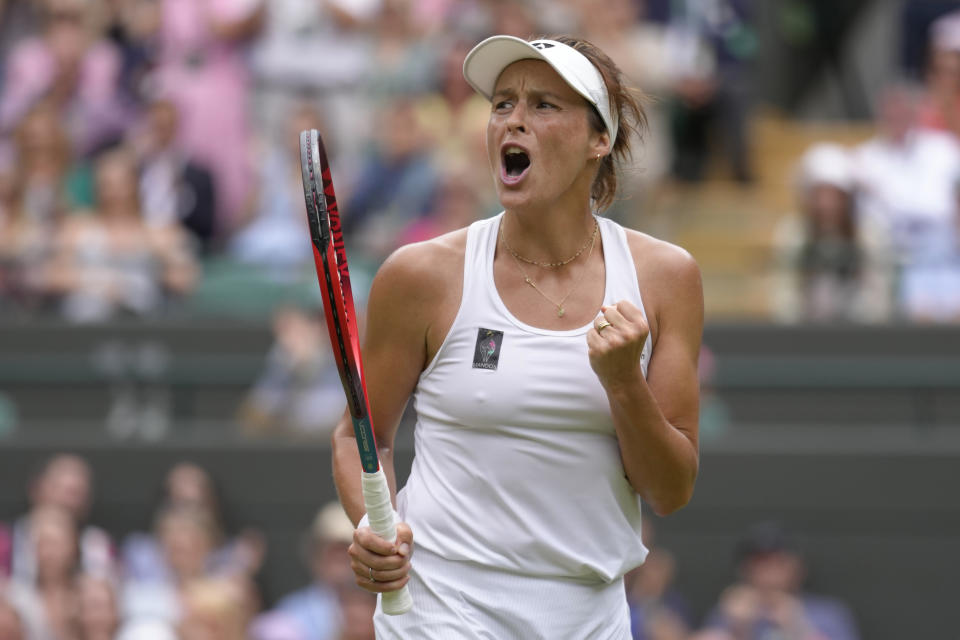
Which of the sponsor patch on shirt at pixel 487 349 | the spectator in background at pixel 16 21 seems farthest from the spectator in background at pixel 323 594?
the spectator in background at pixel 16 21

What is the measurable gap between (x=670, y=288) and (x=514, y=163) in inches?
16.9

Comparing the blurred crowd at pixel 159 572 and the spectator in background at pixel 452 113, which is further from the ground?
Result: the spectator in background at pixel 452 113

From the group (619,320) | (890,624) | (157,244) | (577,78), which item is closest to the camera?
(619,320)

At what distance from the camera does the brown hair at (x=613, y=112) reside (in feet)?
11.3

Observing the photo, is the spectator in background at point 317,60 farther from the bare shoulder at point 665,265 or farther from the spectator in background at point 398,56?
the bare shoulder at point 665,265

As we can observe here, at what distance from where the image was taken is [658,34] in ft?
31.7

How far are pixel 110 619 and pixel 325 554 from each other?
1041 millimetres

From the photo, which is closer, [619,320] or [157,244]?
[619,320]

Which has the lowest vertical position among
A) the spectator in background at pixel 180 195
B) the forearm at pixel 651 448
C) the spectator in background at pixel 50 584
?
the spectator in background at pixel 50 584

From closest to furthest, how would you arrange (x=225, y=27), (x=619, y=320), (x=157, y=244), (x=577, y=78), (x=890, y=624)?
(x=619, y=320) → (x=577, y=78) → (x=890, y=624) → (x=157, y=244) → (x=225, y=27)

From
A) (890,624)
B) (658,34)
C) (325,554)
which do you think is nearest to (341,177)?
(658,34)

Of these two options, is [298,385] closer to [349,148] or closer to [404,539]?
[349,148]

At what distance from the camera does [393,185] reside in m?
8.38

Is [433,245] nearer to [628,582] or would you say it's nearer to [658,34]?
[628,582]
